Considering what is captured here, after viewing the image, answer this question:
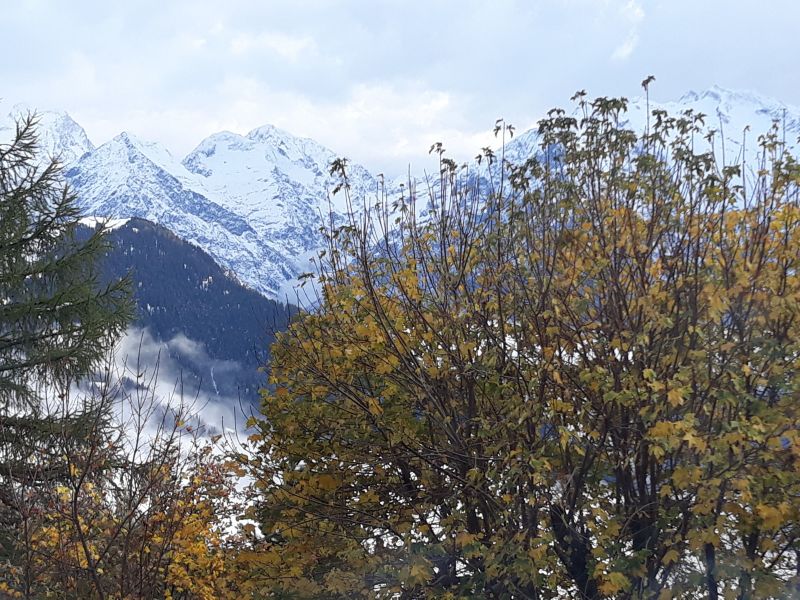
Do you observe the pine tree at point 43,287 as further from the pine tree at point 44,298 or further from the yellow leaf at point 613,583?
the yellow leaf at point 613,583

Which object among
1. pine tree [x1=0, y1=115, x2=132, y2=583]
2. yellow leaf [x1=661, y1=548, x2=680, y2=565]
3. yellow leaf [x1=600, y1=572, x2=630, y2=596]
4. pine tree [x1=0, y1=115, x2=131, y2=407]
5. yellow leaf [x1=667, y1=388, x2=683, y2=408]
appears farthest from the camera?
pine tree [x1=0, y1=115, x2=131, y2=407]

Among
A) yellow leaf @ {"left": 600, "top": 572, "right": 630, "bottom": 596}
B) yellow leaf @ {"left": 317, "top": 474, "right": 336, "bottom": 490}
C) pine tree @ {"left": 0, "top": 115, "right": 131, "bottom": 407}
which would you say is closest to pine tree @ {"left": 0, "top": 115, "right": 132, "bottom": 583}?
pine tree @ {"left": 0, "top": 115, "right": 131, "bottom": 407}

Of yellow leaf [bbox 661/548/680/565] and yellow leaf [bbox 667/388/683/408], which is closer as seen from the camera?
yellow leaf [bbox 667/388/683/408]

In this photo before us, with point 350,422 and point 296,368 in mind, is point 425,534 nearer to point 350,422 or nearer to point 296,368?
point 350,422

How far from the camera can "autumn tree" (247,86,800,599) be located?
5602 millimetres

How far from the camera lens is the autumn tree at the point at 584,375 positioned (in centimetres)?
560

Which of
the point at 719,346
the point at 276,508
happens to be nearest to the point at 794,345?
the point at 719,346

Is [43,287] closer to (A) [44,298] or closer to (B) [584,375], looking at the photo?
(A) [44,298]

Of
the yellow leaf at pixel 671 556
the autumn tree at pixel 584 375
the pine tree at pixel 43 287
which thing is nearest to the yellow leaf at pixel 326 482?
the autumn tree at pixel 584 375

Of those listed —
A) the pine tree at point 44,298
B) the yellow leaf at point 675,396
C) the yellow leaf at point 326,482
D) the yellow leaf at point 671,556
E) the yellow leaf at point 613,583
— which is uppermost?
the pine tree at point 44,298

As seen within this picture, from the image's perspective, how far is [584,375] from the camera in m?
5.68

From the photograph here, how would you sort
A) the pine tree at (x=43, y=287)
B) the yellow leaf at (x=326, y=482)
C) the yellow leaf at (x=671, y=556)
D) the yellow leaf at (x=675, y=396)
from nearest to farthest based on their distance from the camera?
1. the yellow leaf at (x=675, y=396)
2. the yellow leaf at (x=671, y=556)
3. the yellow leaf at (x=326, y=482)
4. the pine tree at (x=43, y=287)

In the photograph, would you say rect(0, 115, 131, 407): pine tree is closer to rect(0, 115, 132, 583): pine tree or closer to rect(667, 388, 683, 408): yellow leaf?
rect(0, 115, 132, 583): pine tree

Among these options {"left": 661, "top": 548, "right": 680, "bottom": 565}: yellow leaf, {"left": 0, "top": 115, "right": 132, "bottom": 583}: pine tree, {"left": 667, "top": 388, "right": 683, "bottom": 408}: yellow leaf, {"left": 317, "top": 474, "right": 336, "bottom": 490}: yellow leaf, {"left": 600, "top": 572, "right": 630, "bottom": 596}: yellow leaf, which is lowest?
{"left": 600, "top": 572, "right": 630, "bottom": 596}: yellow leaf
